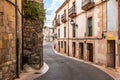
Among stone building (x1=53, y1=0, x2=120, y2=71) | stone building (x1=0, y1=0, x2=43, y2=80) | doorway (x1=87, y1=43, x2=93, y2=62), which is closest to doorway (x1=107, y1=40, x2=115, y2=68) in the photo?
stone building (x1=53, y1=0, x2=120, y2=71)

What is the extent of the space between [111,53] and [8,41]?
28.6 feet

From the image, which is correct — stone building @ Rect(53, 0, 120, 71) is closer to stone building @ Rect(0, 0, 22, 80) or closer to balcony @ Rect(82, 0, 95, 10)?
balcony @ Rect(82, 0, 95, 10)

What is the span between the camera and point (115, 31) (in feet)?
51.7

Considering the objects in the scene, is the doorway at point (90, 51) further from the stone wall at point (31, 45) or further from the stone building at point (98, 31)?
the stone wall at point (31, 45)

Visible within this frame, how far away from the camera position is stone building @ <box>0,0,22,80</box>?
9539mm

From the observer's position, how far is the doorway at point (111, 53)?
17.0 m

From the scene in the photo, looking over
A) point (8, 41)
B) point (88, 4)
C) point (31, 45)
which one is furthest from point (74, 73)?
point (88, 4)

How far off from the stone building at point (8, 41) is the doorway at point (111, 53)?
7.33 metres

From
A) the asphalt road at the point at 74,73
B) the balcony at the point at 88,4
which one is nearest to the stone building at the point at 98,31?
the balcony at the point at 88,4

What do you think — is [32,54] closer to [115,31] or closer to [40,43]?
[40,43]

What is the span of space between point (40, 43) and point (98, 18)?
506 cm

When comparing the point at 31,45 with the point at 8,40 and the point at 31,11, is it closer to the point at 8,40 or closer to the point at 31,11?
the point at 31,11

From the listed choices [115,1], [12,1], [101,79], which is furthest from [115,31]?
[12,1]

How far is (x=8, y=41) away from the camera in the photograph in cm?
1047
